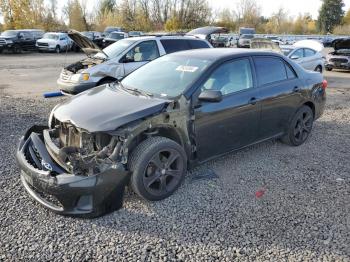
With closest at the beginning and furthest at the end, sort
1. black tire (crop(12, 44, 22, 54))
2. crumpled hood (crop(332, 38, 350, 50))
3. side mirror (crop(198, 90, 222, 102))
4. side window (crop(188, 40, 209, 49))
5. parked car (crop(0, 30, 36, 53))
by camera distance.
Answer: side mirror (crop(198, 90, 222, 102)), side window (crop(188, 40, 209, 49)), crumpled hood (crop(332, 38, 350, 50)), parked car (crop(0, 30, 36, 53)), black tire (crop(12, 44, 22, 54))

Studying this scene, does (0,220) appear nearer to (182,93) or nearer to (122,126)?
(122,126)

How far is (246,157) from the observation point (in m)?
5.10

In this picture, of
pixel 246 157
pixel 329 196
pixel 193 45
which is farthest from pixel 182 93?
pixel 193 45

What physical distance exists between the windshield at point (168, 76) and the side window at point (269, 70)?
0.91 meters

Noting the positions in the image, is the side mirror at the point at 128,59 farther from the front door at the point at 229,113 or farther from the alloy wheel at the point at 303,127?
the alloy wheel at the point at 303,127

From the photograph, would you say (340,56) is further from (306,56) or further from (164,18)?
(164,18)

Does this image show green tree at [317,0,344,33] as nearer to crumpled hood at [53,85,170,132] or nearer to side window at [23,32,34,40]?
side window at [23,32,34,40]

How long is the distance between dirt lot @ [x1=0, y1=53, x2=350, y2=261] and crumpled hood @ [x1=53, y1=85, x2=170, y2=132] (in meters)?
0.95

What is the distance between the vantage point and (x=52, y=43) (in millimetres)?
26797

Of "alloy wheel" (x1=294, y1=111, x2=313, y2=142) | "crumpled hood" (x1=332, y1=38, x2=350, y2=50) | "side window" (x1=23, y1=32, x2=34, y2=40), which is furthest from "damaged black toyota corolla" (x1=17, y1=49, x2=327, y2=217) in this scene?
"side window" (x1=23, y1=32, x2=34, y2=40)

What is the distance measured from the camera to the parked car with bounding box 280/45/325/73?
12836mm

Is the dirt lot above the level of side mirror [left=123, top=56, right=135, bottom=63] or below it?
below

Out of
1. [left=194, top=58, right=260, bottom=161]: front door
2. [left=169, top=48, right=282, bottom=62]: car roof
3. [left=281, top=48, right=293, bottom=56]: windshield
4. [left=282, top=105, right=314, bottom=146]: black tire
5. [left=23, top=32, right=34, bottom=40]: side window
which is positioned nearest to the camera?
[left=194, top=58, right=260, bottom=161]: front door

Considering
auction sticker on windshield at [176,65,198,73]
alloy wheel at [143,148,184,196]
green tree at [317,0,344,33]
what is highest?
green tree at [317,0,344,33]
